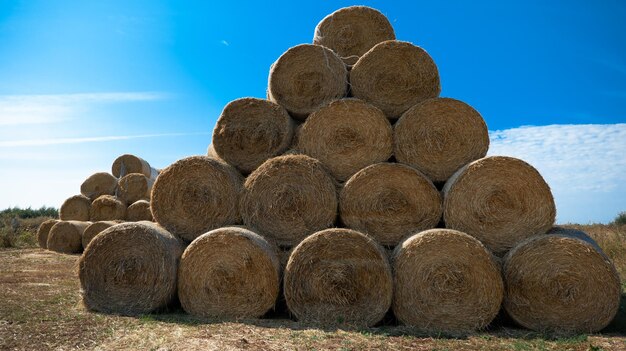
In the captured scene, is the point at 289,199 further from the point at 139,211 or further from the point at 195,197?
the point at 139,211

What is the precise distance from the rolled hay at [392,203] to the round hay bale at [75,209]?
1069 cm

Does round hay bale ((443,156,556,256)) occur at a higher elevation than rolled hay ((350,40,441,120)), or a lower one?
lower

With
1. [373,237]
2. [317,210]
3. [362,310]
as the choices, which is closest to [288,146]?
[317,210]

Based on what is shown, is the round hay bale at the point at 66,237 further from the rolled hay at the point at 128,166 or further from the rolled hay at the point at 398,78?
the rolled hay at the point at 398,78

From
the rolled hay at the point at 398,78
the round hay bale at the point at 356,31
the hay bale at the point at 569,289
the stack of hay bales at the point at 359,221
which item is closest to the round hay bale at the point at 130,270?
the stack of hay bales at the point at 359,221

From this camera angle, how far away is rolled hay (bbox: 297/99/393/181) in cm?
620

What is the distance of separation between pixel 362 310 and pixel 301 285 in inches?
25.7

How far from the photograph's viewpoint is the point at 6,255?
1221 centimetres

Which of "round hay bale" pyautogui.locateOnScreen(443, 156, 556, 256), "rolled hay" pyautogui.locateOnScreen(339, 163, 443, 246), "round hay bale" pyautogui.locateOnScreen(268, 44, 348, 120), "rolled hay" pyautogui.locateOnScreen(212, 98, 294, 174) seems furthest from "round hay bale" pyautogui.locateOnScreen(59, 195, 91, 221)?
"round hay bale" pyautogui.locateOnScreen(443, 156, 556, 256)

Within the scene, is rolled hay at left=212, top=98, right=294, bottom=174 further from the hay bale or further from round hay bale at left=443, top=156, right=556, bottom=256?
the hay bale

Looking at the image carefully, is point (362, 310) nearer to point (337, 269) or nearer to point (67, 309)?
point (337, 269)

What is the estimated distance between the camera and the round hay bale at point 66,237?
1270 cm

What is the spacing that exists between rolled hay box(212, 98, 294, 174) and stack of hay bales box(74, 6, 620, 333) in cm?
2

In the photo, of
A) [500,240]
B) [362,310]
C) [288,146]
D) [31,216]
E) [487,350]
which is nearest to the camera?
[487,350]
